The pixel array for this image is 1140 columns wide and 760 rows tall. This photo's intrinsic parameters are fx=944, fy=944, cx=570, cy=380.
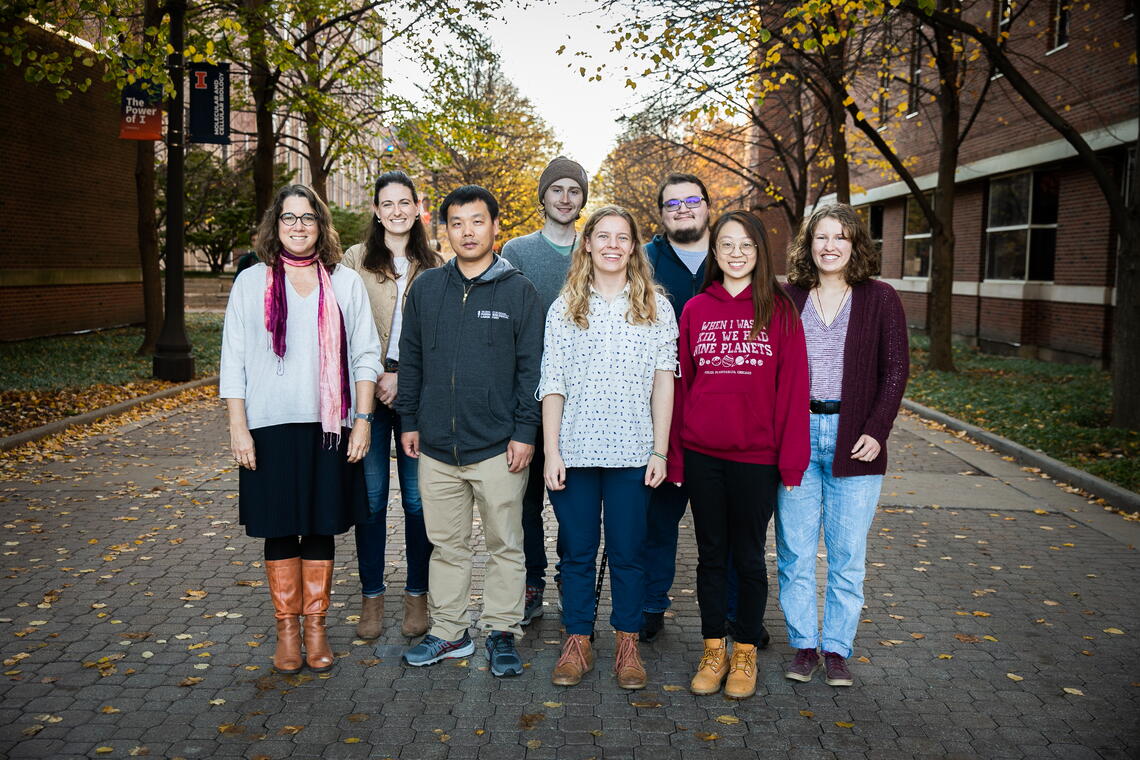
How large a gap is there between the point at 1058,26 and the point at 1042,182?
2.89 metres

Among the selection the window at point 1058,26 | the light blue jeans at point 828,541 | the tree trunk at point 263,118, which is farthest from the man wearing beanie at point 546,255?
the window at point 1058,26

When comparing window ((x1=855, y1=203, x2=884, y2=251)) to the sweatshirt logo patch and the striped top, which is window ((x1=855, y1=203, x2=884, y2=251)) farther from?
the sweatshirt logo patch

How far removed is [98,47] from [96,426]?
415cm

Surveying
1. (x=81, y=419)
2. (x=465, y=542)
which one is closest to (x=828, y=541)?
(x=465, y=542)

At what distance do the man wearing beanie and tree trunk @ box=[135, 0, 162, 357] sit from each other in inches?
510

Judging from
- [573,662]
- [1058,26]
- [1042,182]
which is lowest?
[573,662]

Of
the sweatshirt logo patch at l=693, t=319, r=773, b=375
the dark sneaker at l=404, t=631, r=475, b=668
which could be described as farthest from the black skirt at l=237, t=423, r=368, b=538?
the sweatshirt logo patch at l=693, t=319, r=773, b=375

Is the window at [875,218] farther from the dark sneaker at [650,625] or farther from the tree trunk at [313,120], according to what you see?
the dark sneaker at [650,625]

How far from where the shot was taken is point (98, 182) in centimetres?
2188

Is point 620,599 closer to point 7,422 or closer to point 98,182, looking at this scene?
point 7,422

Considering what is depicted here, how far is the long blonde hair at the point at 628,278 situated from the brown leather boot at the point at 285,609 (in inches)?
67.4

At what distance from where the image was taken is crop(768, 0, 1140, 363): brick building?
15.9 meters

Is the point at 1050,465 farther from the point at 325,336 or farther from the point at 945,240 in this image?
the point at 945,240

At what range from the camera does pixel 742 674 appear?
13.3ft
